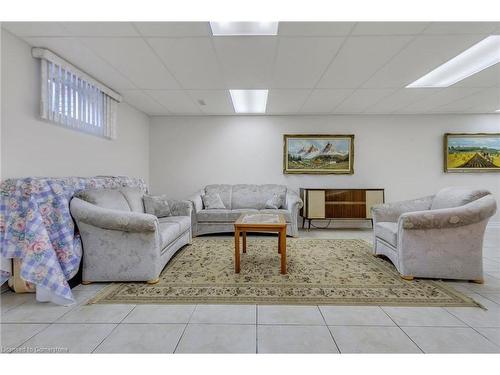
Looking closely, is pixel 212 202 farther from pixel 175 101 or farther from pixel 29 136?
pixel 29 136

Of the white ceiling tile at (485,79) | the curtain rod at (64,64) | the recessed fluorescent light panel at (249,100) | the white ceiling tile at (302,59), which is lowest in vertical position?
the curtain rod at (64,64)

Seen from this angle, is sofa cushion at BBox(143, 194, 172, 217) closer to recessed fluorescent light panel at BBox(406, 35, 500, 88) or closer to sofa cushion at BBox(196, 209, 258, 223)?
sofa cushion at BBox(196, 209, 258, 223)

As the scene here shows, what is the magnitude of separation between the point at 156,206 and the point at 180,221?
442mm

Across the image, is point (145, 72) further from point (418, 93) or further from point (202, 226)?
point (418, 93)

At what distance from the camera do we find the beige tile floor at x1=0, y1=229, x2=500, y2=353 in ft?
5.04

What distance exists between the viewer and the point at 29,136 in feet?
8.55

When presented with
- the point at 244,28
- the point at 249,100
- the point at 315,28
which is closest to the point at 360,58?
the point at 315,28

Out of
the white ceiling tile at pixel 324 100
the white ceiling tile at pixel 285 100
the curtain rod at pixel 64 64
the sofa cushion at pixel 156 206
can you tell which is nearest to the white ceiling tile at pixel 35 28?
the curtain rod at pixel 64 64

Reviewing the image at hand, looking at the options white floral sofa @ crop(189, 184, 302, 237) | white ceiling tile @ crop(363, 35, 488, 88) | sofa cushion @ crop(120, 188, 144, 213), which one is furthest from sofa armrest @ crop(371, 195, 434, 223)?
sofa cushion @ crop(120, 188, 144, 213)

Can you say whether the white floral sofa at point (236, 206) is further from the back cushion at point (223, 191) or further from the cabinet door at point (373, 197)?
the cabinet door at point (373, 197)

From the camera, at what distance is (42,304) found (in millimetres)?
2049

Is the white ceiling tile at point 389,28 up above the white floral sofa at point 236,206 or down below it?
above

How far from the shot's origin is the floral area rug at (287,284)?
6.92 feet

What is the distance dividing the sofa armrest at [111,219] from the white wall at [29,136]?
77 centimetres
